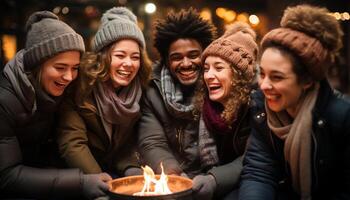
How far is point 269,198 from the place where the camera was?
2.70 meters

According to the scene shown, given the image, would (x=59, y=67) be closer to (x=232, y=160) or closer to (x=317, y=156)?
(x=232, y=160)

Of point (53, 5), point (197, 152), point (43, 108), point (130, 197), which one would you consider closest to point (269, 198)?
point (197, 152)

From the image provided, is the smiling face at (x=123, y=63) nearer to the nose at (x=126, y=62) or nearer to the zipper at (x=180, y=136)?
the nose at (x=126, y=62)

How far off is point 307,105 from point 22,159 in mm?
1923

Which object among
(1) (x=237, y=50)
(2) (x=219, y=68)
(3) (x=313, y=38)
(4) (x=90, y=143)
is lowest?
(4) (x=90, y=143)

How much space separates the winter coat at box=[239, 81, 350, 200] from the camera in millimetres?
2494

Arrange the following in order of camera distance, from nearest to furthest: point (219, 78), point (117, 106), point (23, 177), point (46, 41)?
1. point (23, 177)
2. point (46, 41)
3. point (219, 78)
4. point (117, 106)

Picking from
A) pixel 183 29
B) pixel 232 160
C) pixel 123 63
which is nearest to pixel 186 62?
pixel 183 29

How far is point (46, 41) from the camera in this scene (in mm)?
2926

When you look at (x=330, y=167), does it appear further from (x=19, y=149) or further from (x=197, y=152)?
(x=19, y=149)

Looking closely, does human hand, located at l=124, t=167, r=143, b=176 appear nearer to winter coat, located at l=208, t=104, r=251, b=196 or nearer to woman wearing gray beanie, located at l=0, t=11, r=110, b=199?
woman wearing gray beanie, located at l=0, t=11, r=110, b=199

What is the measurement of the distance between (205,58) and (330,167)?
118 centimetres

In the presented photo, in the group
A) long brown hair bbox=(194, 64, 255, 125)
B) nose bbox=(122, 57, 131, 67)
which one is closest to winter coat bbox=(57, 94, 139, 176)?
nose bbox=(122, 57, 131, 67)

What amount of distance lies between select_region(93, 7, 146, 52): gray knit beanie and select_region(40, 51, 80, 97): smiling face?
0.95ft
